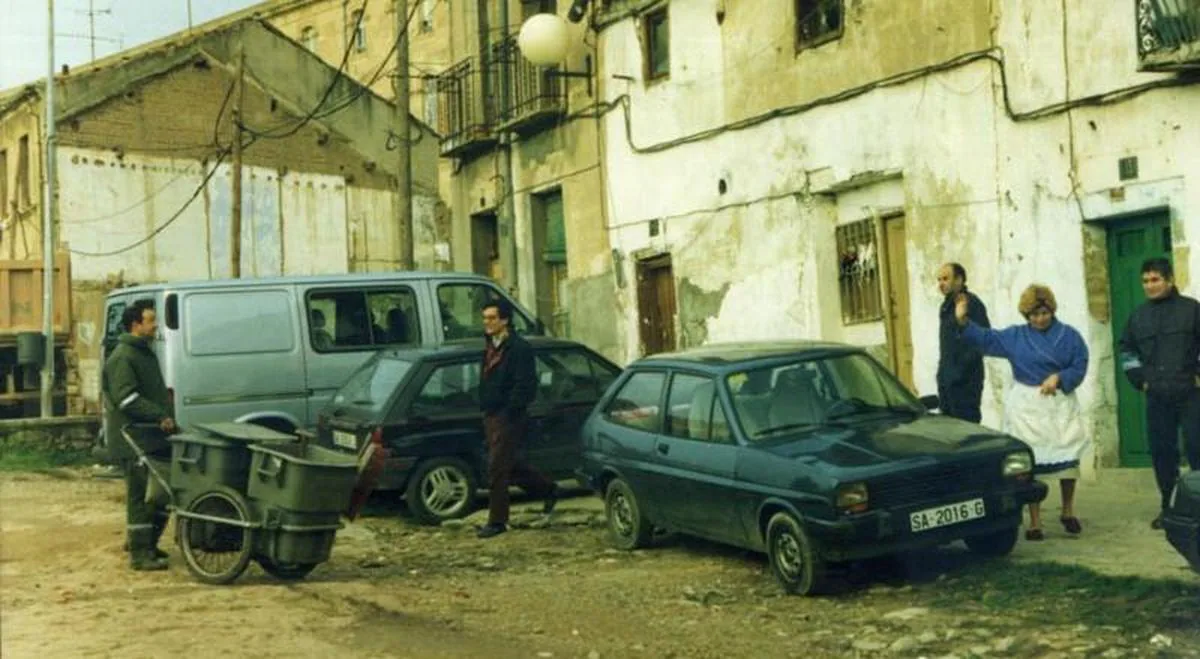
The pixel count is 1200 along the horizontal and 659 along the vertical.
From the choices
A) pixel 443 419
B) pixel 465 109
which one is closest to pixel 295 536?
pixel 443 419

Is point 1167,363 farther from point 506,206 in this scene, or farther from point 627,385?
Result: point 506,206

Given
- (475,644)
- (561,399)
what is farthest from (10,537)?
(475,644)

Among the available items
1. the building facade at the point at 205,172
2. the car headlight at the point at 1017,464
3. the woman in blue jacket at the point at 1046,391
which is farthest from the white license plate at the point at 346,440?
the building facade at the point at 205,172

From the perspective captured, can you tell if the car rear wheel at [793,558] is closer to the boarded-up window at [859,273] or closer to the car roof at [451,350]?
the car roof at [451,350]

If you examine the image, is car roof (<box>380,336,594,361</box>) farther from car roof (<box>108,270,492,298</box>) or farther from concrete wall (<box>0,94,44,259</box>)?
concrete wall (<box>0,94,44,259</box>)

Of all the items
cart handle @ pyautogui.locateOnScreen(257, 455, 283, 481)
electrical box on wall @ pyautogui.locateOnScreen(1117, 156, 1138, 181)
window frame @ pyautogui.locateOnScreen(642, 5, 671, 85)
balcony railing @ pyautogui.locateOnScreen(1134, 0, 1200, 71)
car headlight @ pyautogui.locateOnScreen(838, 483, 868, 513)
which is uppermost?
window frame @ pyautogui.locateOnScreen(642, 5, 671, 85)

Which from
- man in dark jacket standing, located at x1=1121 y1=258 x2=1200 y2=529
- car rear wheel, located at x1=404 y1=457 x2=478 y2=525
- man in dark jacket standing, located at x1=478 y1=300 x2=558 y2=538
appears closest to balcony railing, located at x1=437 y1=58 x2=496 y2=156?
car rear wheel, located at x1=404 y1=457 x2=478 y2=525

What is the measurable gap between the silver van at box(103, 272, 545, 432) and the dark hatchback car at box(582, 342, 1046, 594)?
16.3 ft

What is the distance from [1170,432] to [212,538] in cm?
630

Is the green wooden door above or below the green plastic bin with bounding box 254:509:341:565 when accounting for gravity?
above

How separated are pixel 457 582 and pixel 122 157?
2816 cm

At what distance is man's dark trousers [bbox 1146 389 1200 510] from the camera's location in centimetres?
1014

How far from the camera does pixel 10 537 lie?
1341cm

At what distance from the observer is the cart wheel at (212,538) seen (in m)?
10.2
